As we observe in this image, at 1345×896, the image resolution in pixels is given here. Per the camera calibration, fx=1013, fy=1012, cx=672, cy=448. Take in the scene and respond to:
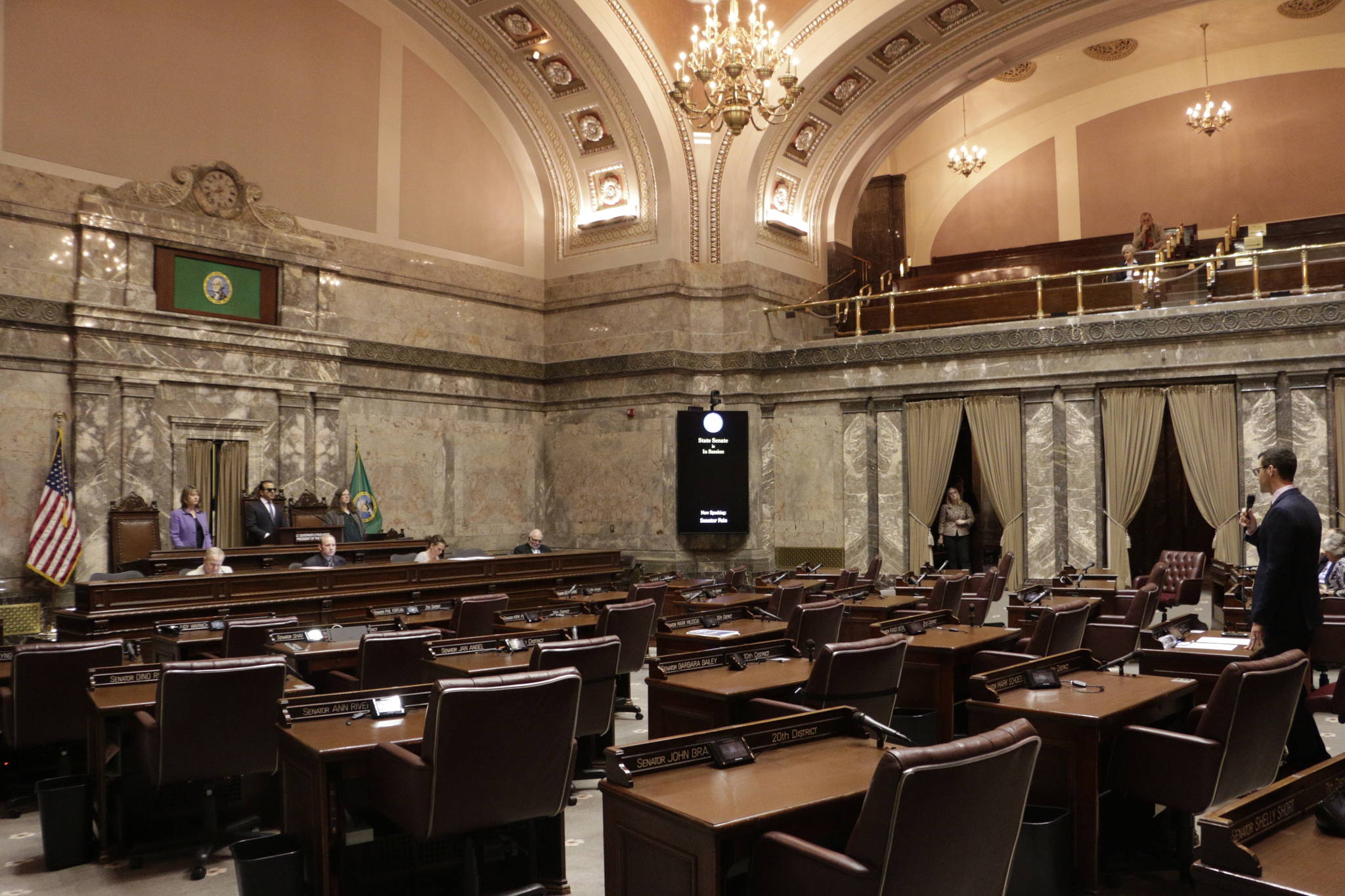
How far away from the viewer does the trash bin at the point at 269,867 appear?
3.14m

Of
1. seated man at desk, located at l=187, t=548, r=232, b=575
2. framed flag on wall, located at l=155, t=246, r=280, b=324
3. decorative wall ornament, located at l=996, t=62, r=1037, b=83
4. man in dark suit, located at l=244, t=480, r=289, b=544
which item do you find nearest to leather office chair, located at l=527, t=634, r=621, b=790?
seated man at desk, located at l=187, t=548, r=232, b=575

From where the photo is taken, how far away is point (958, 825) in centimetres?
223

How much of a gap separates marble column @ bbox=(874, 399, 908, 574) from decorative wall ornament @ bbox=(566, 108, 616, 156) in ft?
19.0

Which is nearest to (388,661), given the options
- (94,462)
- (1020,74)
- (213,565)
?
(213,565)

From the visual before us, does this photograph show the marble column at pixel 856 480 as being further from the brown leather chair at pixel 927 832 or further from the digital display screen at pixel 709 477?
the brown leather chair at pixel 927 832

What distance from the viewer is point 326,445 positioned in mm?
13117

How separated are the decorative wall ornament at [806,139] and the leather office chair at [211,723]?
13.2 m

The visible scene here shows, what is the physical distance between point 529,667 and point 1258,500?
34.4 ft

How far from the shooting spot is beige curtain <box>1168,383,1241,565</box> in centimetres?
1177

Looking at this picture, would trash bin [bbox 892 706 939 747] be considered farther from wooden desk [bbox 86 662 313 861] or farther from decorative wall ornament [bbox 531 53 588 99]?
decorative wall ornament [bbox 531 53 588 99]

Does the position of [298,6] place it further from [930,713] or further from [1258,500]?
[1258,500]

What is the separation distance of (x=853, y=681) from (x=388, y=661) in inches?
98.3

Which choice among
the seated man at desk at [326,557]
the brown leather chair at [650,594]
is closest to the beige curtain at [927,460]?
the brown leather chair at [650,594]

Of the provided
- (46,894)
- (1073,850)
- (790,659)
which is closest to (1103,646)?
(790,659)
